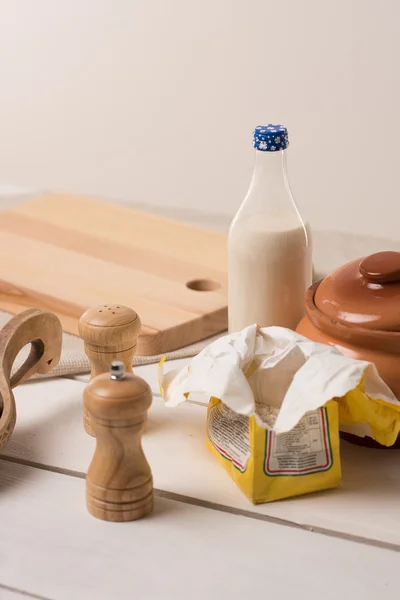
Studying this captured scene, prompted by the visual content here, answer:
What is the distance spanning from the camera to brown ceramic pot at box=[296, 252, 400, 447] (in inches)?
32.3

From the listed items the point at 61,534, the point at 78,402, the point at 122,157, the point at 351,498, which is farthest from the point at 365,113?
the point at 61,534

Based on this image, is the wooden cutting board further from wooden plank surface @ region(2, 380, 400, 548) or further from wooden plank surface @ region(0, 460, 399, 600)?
wooden plank surface @ region(0, 460, 399, 600)

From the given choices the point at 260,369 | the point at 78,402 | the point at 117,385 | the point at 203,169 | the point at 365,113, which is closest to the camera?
the point at 117,385

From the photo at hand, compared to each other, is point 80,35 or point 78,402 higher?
point 80,35

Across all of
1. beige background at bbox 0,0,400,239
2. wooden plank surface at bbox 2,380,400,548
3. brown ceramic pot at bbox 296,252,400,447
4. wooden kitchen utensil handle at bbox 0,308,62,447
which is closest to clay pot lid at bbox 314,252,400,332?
brown ceramic pot at bbox 296,252,400,447

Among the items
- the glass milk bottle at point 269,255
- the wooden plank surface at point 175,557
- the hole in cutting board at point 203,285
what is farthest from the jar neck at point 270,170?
the wooden plank surface at point 175,557

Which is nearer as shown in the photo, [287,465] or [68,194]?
[287,465]

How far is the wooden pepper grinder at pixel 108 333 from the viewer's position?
33.5 inches

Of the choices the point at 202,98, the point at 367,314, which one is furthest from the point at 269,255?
the point at 202,98

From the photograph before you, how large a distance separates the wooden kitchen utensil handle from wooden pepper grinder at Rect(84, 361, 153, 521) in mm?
112

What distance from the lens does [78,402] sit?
38.3 inches

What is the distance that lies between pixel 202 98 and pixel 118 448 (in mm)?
1246

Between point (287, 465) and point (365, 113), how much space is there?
1105mm

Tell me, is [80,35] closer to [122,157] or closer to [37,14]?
[37,14]
